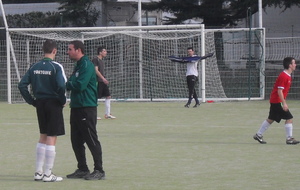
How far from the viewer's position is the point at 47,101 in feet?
29.0

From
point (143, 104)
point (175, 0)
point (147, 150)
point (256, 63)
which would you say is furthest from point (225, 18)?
point (147, 150)

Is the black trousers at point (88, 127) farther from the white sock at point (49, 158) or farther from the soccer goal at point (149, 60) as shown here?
the soccer goal at point (149, 60)

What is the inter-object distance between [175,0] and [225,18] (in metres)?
2.68

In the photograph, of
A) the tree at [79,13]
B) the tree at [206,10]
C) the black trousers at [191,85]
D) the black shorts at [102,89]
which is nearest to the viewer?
the black shorts at [102,89]

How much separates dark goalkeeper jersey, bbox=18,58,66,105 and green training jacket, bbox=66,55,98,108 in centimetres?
15

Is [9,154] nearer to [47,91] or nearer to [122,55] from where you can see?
[47,91]

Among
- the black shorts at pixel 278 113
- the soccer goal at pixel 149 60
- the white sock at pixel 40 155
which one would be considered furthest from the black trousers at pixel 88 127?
the soccer goal at pixel 149 60

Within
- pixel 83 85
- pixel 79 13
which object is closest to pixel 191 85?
pixel 83 85

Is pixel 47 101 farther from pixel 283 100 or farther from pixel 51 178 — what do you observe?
pixel 283 100

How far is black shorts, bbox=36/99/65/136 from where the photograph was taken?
8.83 meters

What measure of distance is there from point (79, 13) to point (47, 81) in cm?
2776

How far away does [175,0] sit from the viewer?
117ft

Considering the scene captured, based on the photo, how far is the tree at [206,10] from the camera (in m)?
34.9

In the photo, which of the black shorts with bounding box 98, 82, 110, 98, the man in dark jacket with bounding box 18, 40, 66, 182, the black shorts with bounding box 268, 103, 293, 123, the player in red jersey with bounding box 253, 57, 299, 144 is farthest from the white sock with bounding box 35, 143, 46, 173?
the black shorts with bounding box 98, 82, 110, 98
